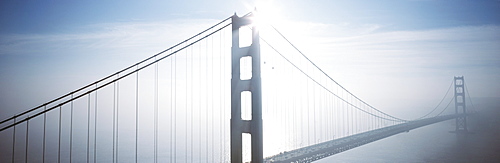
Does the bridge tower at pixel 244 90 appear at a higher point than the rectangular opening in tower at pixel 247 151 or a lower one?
higher

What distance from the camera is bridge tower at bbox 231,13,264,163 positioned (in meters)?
9.84

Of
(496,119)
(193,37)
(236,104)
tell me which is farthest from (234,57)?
(496,119)

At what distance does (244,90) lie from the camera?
33.4 feet

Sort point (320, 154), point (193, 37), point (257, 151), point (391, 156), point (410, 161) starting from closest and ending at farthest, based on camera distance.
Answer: point (257, 151) < point (193, 37) < point (320, 154) < point (410, 161) < point (391, 156)

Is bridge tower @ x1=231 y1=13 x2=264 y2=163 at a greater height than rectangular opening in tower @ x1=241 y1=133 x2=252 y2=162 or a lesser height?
greater

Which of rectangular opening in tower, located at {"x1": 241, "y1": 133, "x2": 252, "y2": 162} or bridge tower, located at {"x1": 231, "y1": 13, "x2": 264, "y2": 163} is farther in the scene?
rectangular opening in tower, located at {"x1": 241, "y1": 133, "x2": 252, "y2": 162}

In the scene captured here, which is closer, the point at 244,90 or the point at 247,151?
the point at 244,90

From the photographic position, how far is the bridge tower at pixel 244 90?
9.84 metres

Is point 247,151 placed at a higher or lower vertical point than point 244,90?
lower

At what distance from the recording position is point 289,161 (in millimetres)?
19016

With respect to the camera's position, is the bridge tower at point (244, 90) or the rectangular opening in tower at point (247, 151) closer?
the bridge tower at point (244, 90)

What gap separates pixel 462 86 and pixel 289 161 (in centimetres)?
7754

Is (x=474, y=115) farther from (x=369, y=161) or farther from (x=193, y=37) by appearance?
(x=193, y=37)

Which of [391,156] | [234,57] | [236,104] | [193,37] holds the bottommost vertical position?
[391,156]
